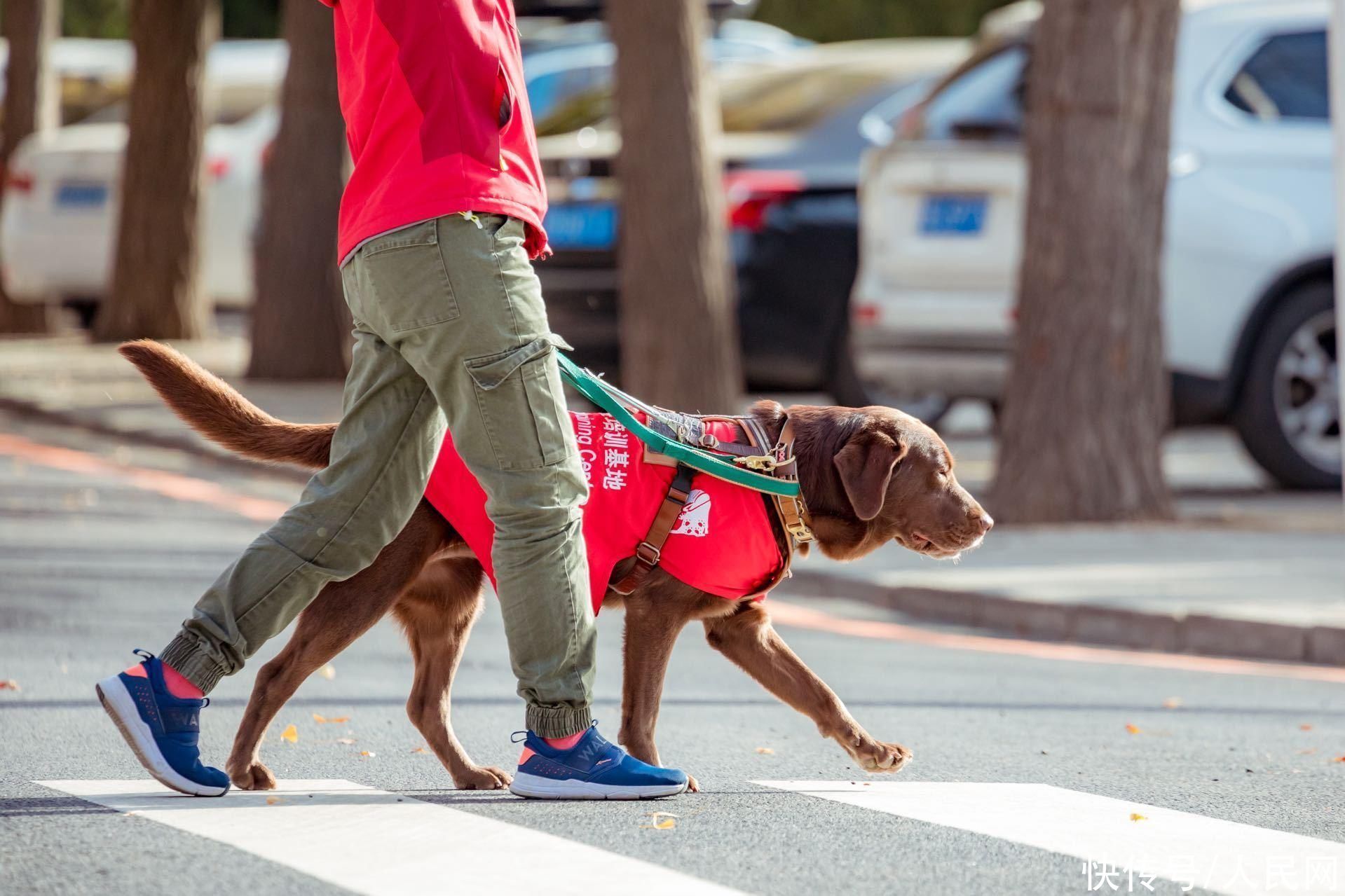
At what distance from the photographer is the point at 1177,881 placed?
3740 mm

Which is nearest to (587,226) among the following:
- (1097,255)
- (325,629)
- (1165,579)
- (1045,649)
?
(1097,255)

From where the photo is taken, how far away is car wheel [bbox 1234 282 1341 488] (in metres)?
10.1

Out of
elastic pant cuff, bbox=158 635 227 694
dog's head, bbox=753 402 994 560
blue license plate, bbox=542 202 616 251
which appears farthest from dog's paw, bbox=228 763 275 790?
blue license plate, bbox=542 202 616 251

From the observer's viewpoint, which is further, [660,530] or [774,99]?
[774,99]

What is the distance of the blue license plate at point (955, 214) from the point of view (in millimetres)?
10562

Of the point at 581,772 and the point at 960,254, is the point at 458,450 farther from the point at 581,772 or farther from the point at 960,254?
the point at 960,254

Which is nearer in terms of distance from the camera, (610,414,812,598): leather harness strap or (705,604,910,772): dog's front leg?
(610,414,812,598): leather harness strap

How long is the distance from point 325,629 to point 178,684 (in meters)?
0.35

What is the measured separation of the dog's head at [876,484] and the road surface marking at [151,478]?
5587 millimetres

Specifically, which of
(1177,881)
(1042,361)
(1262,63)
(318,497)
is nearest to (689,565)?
(318,497)

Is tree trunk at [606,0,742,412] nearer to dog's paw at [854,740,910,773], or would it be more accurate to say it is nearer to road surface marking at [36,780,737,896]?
dog's paw at [854,740,910,773]

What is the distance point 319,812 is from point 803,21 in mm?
29868

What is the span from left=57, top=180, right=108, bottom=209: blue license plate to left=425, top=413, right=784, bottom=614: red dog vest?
1564 cm

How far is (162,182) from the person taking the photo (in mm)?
17375
